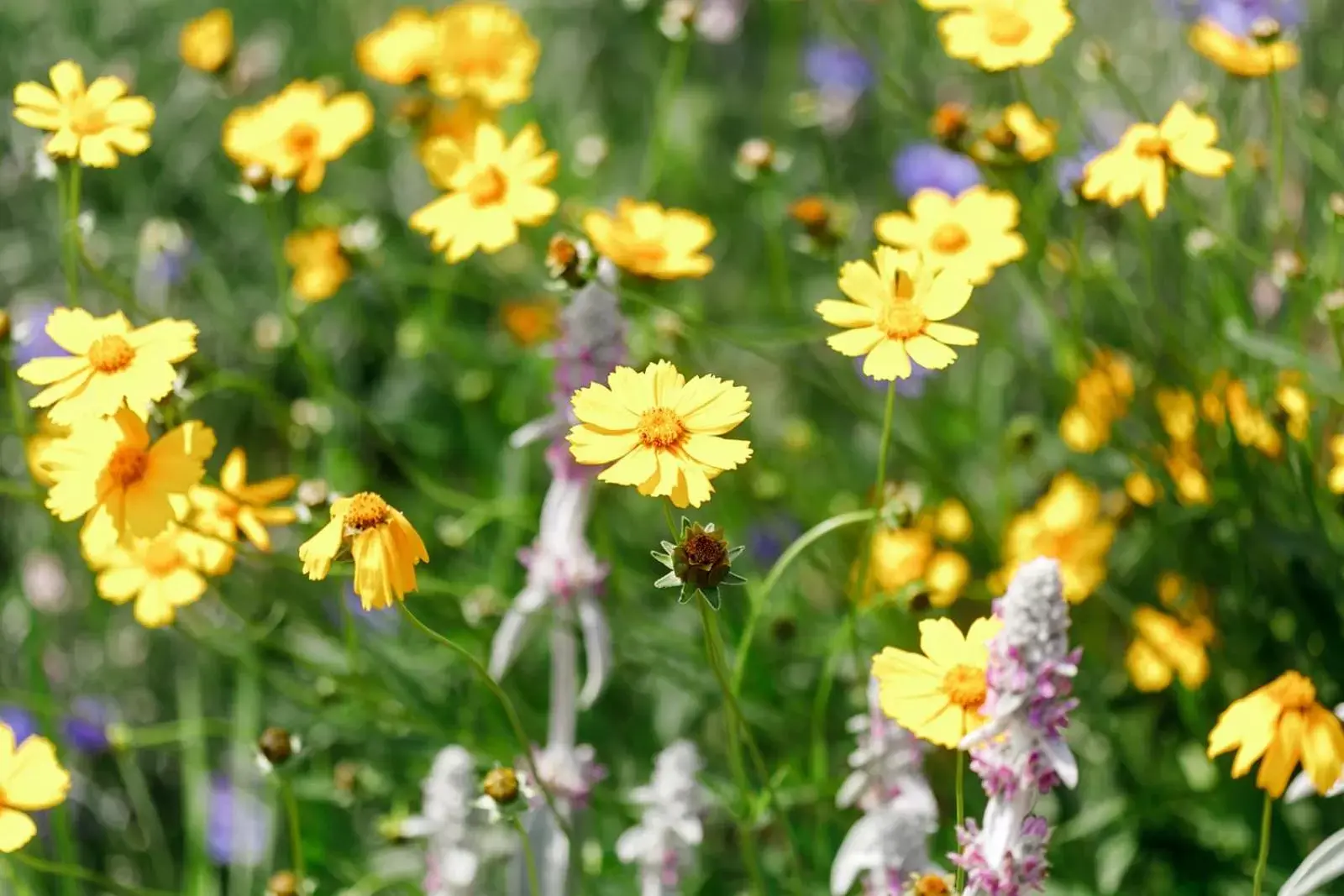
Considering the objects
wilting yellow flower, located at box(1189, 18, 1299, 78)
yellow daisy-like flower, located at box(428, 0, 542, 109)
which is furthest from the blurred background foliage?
yellow daisy-like flower, located at box(428, 0, 542, 109)

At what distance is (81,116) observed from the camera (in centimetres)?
176

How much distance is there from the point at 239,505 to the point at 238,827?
754 mm

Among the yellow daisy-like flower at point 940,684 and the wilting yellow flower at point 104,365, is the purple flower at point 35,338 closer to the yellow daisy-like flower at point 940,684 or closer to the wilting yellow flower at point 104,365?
the wilting yellow flower at point 104,365

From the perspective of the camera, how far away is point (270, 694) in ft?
8.58

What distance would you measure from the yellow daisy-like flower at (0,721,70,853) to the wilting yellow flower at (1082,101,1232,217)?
1.27 meters

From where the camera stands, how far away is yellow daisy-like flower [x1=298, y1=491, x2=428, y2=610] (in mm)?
1290

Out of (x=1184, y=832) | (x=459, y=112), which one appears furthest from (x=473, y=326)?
(x=1184, y=832)

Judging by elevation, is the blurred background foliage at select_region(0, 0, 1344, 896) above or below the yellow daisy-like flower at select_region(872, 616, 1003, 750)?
below

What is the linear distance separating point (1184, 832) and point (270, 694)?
5.00 ft

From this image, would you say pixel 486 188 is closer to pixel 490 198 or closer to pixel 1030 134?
pixel 490 198

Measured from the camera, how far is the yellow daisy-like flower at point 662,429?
4.29 feet

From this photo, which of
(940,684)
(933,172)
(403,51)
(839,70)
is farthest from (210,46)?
(940,684)

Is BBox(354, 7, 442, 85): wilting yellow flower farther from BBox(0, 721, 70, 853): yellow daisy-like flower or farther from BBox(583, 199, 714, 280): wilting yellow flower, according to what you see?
BBox(0, 721, 70, 853): yellow daisy-like flower

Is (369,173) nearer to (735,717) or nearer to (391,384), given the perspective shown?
(391,384)
